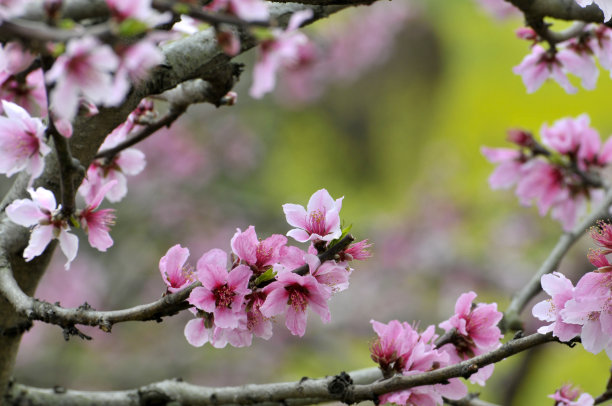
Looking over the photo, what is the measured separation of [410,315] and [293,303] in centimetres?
287

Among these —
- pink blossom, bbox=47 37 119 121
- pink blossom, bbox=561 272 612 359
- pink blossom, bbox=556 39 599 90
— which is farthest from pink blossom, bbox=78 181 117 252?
pink blossom, bbox=556 39 599 90

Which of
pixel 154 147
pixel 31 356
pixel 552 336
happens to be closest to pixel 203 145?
pixel 154 147

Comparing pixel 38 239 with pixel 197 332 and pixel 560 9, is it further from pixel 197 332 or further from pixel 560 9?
pixel 560 9

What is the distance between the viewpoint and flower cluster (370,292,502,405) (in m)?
0.87

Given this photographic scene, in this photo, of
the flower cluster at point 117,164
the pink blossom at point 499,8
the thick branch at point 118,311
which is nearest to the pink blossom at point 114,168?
the flower cluster at point 117,164

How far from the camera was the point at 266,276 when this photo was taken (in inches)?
32.1

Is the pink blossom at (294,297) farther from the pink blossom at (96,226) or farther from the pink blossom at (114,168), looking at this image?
the pink blossom at (114,168)

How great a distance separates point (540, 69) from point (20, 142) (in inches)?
37.0

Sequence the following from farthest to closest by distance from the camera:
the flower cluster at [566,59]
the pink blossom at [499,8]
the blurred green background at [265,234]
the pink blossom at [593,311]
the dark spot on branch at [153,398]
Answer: the blurred green background at [265,234]
the pink blossom at [499,8]
the flower cluster at [566,59]
the dark spot on branch at [153,398]
the pink blossom at [593,311]

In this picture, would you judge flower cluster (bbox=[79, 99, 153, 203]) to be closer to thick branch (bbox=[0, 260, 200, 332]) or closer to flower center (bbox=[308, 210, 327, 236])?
thick branch (bbox=[0, 260, 200, 332])

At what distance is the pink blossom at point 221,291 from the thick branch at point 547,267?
0.66 metres

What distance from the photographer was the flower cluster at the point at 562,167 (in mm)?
1499

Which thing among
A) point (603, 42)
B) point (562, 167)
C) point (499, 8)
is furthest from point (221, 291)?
point (499, 8)

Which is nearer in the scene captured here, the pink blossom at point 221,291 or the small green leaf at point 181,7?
the small green leaf at point 181,7
